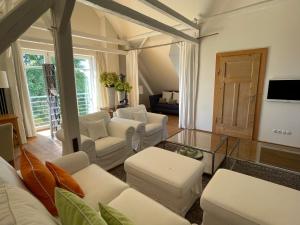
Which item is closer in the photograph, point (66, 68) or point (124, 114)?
point (66, 68)

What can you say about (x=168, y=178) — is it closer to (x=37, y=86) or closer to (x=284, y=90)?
(x=284, y=90)

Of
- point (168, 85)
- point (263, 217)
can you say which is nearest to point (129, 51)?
point (168, 85)

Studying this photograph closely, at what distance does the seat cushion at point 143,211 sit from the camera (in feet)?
→ 3.60

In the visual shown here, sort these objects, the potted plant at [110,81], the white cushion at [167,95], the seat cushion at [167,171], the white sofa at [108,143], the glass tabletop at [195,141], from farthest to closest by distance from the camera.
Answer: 1. the white cushion at [167,95]
2. the potted plant at [110,81]
3. the glass tabletop at [195,141]
4. the white sofa at [108,143]
5. the seat cushion at [167,171]

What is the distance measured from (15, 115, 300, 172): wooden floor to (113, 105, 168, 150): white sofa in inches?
54.5

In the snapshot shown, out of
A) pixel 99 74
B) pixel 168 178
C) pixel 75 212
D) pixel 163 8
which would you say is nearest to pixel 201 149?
pixel 168 178

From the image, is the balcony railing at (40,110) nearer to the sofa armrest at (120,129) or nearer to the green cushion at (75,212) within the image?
the sofa armrest at (120,129)

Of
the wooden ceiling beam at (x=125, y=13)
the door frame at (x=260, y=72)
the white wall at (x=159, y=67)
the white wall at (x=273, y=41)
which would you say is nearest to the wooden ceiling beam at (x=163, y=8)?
the wooden ceiling beam at (x=125, y=13)

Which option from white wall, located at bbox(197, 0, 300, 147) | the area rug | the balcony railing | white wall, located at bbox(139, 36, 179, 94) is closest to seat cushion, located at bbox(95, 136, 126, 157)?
the area rug

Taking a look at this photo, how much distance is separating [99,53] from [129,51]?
0.97m

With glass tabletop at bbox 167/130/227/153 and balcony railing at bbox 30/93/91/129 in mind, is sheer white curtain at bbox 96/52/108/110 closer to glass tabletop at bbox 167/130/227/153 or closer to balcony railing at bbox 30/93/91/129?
balcony railing at bbox 30/93/91/129

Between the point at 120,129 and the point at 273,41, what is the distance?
11.1 ft

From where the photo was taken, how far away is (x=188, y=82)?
450 centimetres

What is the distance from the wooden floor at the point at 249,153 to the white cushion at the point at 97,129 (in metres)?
0.97
